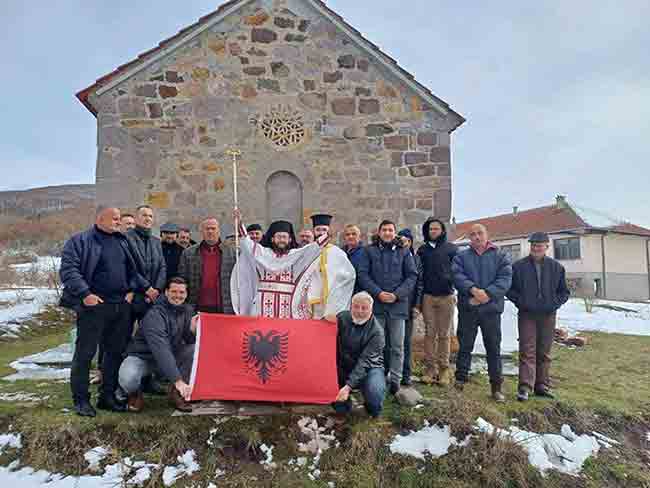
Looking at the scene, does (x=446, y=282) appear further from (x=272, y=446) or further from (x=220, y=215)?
(x=220, y=215)

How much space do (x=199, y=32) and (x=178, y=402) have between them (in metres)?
5.33

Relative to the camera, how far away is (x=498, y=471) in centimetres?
367

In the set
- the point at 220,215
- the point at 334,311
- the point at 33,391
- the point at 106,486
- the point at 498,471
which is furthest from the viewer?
the point at 220,215

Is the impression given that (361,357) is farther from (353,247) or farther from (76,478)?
(76,478)

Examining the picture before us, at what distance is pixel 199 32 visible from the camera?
21.9 feet

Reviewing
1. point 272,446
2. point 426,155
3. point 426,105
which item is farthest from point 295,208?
point 272,446

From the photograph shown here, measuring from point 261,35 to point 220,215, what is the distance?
9.36 ft

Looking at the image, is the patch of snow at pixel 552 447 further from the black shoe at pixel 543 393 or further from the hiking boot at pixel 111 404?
the hiking boot at pixel 111 404

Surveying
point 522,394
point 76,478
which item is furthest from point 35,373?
point 522,394

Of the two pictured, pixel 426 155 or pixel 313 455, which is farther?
pixel 426 155

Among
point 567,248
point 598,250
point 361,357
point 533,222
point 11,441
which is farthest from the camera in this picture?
point 533,222

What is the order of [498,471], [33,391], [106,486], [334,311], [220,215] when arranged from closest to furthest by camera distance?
1. [106,486]
2. [498,471]
3. [334,311]
4. [33,391]
5. [220,215]

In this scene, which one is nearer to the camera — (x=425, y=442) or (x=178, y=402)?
(x=425, y=442)

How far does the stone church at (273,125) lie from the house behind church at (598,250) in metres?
15.8
